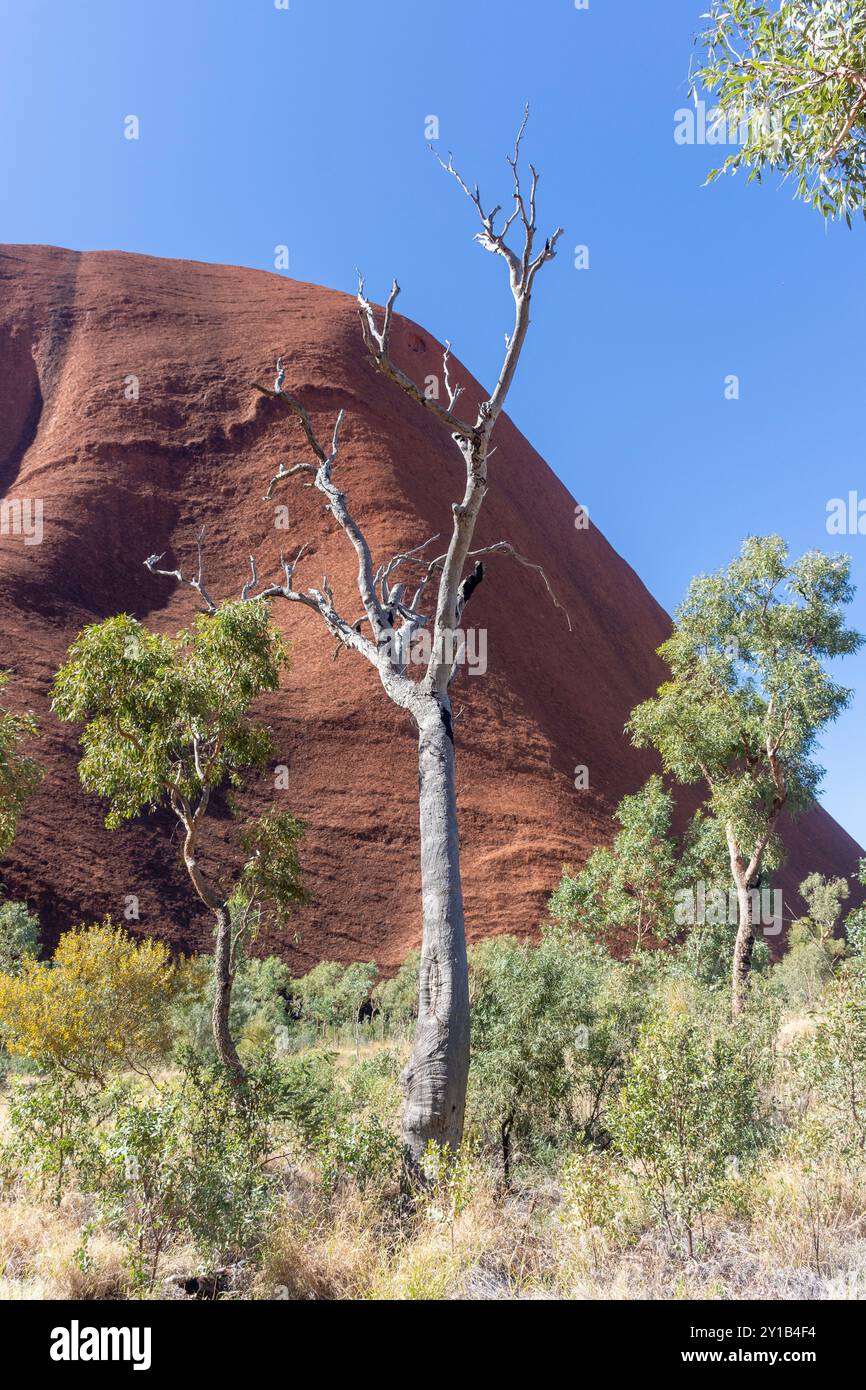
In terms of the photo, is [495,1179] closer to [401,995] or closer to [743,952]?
[743,952]

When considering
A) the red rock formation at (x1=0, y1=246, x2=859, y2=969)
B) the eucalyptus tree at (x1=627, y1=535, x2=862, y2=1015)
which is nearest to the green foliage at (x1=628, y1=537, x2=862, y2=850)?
the eucalyptus tree at (x1=627, y1=535, x2=862, y2=1015)

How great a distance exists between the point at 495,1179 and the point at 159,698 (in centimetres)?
500

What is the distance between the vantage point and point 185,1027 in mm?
15461

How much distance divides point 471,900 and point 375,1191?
23901 millimetres

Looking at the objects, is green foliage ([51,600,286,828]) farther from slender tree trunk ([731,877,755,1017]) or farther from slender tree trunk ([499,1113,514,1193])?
slender tree trunk ([731,877,755,1017])

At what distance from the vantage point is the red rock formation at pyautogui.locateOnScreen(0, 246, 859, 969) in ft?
93.5

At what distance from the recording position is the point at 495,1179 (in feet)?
18.6

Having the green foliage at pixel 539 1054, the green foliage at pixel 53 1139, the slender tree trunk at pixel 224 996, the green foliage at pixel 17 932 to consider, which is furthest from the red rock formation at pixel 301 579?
the green foliage at pixel 53 1139

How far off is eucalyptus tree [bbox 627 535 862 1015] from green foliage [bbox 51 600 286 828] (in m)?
9.33

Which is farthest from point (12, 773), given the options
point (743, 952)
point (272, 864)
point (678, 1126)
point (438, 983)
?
point (743, 952)

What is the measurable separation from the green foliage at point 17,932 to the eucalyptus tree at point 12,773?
11323 mm

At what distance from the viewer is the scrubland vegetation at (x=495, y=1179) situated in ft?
13.3
